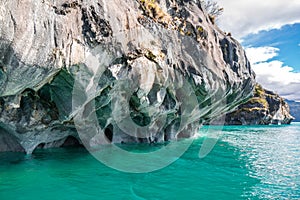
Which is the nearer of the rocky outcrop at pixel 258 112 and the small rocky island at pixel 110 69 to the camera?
the small rocky island at pixel 110 69

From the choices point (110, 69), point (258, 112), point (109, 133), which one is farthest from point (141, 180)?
point (258, 112)

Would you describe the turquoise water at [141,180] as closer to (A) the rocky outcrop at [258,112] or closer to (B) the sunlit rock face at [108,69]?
(B) the sunlit rock face at [108,69]

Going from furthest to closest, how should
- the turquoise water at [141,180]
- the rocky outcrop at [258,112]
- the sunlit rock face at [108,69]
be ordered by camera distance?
the rocky outcrop at [258,112]
the sunlit rock face at [108,69]
the turquoise water at [141,180]

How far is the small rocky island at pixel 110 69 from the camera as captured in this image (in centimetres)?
1249

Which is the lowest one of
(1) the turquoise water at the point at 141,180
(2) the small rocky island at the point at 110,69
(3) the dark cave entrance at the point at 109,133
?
(1) the turquoise water at the point at 141,180

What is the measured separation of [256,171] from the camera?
17.6 meters

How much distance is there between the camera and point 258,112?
107125mm

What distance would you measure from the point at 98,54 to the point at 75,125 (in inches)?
331

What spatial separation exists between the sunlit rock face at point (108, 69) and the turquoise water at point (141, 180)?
12.4 ft

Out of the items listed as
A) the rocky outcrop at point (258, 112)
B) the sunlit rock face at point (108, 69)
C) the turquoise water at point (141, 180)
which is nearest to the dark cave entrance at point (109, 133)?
the sunlit rock face at point (108, 69)

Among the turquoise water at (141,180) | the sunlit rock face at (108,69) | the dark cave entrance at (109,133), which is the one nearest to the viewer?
the turquoise water at (141,180)

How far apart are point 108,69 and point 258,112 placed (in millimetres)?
103624

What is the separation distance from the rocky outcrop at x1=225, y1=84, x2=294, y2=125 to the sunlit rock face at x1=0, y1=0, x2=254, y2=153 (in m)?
79.2

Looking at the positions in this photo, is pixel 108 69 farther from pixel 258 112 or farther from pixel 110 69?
pixel 258 112
